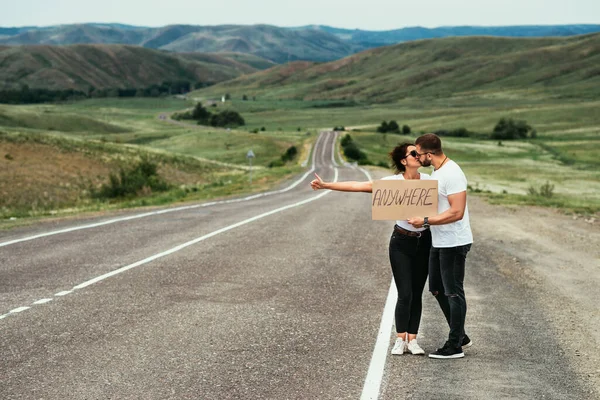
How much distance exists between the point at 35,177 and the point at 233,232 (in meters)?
33.2

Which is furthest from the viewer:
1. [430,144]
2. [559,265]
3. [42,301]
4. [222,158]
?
[222,158]

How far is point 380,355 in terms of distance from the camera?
773 centimetres

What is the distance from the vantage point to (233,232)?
17.6 meters

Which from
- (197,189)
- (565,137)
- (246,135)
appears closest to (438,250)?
(197,189)

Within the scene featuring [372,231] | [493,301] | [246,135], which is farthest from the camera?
Result: [246,135]

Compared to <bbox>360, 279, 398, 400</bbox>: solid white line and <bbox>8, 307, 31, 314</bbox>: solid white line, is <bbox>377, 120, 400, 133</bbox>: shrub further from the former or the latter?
<bbox>8, 307, 31, 314</bbox>: solid white line

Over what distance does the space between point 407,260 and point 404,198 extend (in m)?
0.66

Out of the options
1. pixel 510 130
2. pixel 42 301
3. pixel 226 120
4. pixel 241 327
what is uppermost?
pixel 241 327

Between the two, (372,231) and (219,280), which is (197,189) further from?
(219,280)

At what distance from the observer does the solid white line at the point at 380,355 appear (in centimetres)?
657

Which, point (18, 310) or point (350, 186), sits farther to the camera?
point (18, 310)

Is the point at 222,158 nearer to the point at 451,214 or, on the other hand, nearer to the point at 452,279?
the point at 452,279

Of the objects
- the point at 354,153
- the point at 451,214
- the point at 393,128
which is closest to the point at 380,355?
the point at 451,214

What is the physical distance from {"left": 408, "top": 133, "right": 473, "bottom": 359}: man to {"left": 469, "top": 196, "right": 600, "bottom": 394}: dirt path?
1.17 metres
